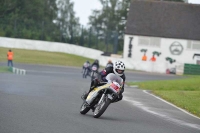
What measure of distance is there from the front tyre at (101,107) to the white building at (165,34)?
54.0m

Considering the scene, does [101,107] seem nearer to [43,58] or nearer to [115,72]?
[115,72]

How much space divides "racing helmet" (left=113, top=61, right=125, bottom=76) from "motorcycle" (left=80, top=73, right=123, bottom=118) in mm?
101

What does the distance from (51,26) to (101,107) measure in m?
60.6

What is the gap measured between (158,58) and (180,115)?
51.6 m

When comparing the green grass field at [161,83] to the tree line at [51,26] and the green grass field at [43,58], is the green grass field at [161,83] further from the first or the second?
the tree line at [51,26]

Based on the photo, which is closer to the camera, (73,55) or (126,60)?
(126,60)

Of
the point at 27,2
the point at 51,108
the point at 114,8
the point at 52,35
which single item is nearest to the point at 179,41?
the point at 52,35

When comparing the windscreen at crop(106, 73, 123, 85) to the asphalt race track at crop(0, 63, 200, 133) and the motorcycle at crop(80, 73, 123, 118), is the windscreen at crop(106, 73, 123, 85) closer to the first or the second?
the motorcycle at crop(80, 73, 123, 118)

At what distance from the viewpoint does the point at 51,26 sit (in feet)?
245

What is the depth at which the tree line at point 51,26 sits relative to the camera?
7050cm

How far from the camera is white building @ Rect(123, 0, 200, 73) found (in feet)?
228

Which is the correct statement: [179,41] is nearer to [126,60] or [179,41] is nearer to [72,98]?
[126,60]

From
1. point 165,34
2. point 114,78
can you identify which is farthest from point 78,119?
point 165,34

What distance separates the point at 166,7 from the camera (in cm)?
7181
